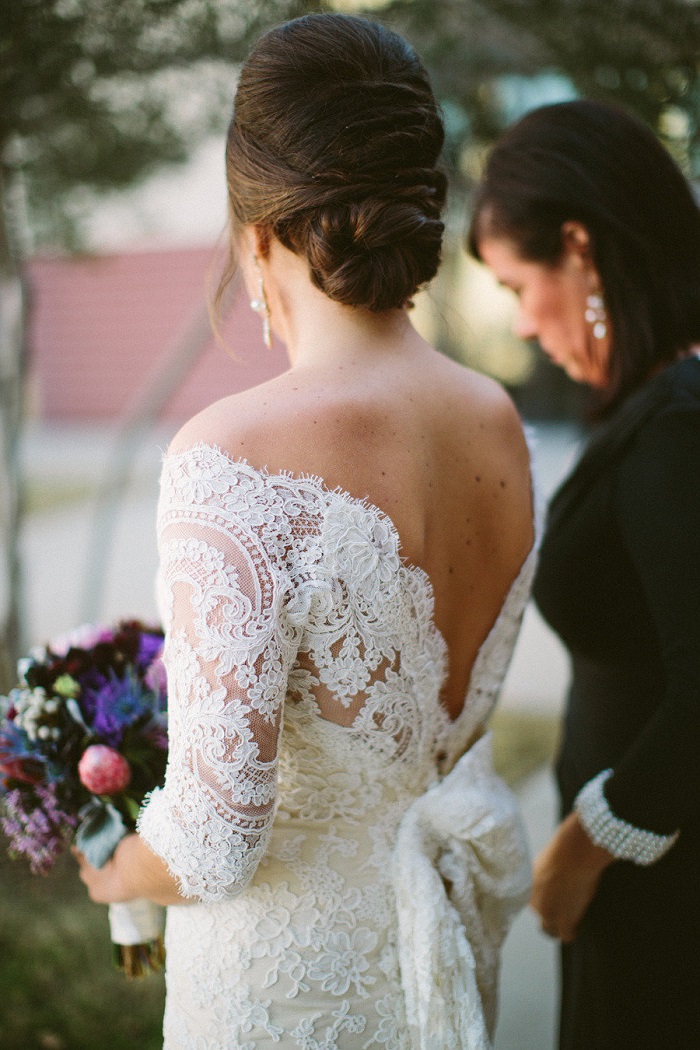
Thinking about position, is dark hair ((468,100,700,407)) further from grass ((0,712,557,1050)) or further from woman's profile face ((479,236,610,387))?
grass ((0,712,557,1050))

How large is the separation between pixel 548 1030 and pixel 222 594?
8.00 feet

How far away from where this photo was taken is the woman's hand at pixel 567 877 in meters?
1.77

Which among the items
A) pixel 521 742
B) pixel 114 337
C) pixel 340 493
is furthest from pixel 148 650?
pixel 114 337

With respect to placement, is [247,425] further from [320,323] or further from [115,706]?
[115,706]

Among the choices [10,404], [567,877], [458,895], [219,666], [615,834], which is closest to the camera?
[219,666]

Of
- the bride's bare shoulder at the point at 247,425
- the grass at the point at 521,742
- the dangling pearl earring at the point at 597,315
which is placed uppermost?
the bride's bare shoulder at the point at 247,425

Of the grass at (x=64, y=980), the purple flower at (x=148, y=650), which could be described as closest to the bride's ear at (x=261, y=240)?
the purple flower at (x=148, y=650)

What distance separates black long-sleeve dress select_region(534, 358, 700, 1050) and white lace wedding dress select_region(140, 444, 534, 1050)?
0.26 metres

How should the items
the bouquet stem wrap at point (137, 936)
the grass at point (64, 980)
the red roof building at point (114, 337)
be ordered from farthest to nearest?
the red roof building at point (114, 337) < the grass at point (64, 980) < the bouquet stem wrap at point (137, 936)

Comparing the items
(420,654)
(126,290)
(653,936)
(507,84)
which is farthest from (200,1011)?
(126,290)

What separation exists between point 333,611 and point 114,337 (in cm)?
1613

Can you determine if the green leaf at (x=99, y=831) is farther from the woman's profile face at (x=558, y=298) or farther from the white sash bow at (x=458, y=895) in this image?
the woman's profile face at (x=558, y=298)

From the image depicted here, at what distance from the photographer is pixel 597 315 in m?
1.99

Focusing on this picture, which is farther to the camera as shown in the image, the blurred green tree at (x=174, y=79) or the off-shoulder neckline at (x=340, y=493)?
the blurred green tree at (x=174, y=79)
